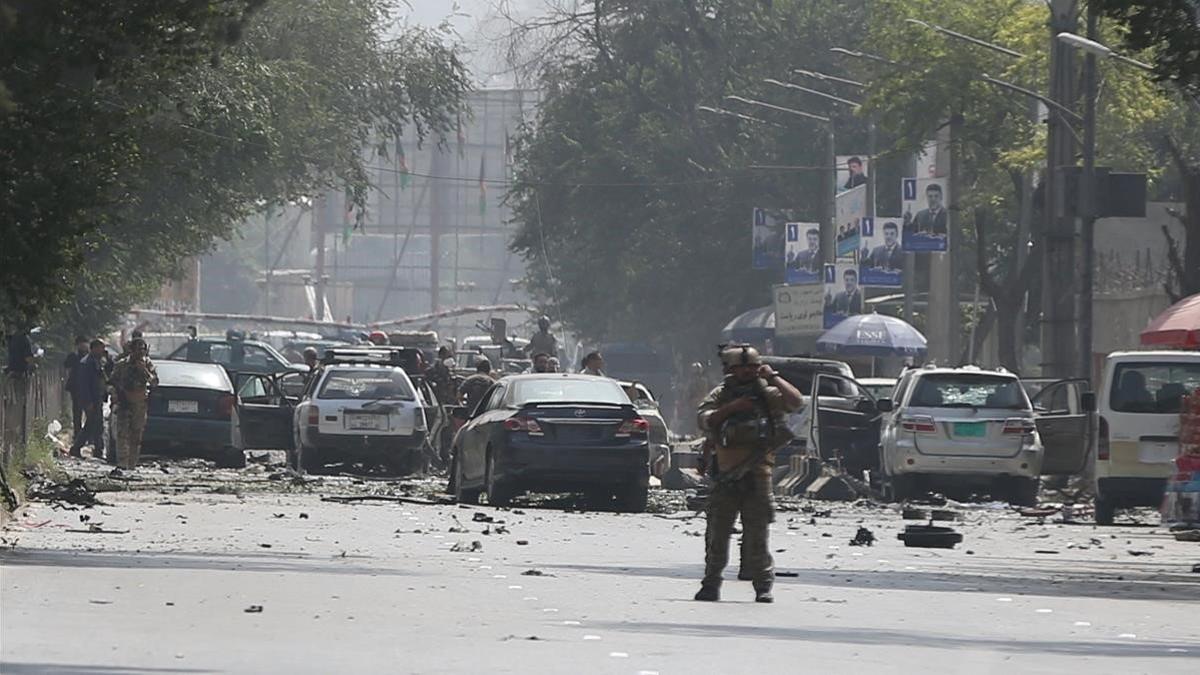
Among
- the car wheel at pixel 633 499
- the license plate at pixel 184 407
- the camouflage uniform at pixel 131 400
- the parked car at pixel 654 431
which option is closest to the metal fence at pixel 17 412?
the camouflage uniform at pixel 131 400

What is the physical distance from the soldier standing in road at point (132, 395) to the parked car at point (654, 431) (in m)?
5.99

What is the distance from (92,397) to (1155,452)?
18.3 meters

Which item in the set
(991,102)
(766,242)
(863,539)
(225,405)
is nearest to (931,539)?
(863,539)

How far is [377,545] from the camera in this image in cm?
2178

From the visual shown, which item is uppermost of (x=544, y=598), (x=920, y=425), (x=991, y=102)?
(x=991, y=102)

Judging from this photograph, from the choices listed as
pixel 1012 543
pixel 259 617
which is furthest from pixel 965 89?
pixel 259 617

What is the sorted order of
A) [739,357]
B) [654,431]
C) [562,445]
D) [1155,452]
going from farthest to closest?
[654,431] < [1155,452] < [562,445] < [739,357]

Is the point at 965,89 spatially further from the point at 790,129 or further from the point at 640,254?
the point at 640,254

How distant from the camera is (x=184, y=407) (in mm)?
38312

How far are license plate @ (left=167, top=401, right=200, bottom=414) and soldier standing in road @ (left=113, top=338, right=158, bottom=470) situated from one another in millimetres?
1916

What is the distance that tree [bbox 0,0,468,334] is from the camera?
3334 centimetres

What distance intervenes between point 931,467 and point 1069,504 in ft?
7.99

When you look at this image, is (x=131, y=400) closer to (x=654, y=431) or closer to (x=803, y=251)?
(x=654, y=431)

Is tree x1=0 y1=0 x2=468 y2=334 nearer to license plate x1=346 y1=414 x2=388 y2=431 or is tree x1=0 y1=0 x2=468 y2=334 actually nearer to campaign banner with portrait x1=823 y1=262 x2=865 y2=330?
license plate x1=346 y1=414 x2=388 y2=431
